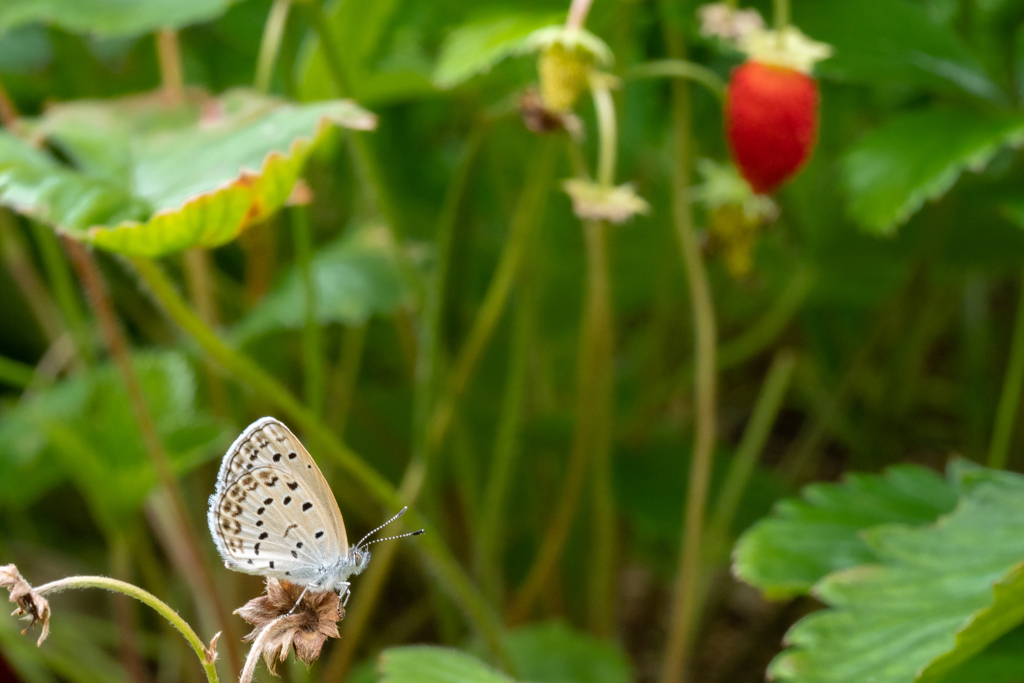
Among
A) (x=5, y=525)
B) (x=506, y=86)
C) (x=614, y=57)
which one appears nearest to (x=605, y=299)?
(x=614, y=57)

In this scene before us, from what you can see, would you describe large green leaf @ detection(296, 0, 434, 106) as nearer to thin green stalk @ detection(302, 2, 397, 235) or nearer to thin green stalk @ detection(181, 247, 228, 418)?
thin green stalk @ detection(302, 2, 397, 235)

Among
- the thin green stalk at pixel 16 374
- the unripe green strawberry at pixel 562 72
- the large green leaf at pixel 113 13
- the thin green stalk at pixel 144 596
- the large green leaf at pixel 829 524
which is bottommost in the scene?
the large green leaf at pixel 829 524

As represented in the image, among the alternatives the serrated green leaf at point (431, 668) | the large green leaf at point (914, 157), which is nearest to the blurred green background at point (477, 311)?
the large green leaf at point (914, 157)

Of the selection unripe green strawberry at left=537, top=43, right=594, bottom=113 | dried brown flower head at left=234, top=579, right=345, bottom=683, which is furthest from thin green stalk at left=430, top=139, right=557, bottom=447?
dried brown flower head at left=234, top=579, right=345, bottom=683

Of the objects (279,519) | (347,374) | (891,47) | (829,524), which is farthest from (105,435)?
(891,47)

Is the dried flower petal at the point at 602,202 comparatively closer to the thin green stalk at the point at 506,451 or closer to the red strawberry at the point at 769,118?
the red strawberry at the point at 769,118

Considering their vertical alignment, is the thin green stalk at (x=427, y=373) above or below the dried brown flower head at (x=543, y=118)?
below
